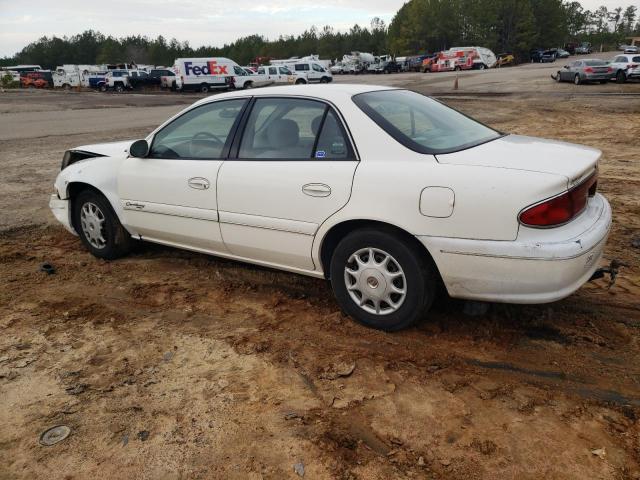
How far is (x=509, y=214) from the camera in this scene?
9.50ft

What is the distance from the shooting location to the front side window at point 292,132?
11.7 feet

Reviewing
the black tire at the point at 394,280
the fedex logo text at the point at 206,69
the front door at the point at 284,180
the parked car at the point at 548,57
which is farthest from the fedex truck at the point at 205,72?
the parked car at the point at 548,57

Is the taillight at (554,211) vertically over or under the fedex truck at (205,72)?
under

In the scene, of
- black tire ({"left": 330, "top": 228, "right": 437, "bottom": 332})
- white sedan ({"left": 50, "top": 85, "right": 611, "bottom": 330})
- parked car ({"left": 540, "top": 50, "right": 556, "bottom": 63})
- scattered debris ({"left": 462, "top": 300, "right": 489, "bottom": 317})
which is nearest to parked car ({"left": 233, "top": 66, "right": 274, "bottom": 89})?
white sedan ({"left": 50, "top": 85, "right": 611, "bottom": 330})

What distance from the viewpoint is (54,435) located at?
2711 millimetres

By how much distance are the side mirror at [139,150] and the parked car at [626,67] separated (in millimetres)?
30142

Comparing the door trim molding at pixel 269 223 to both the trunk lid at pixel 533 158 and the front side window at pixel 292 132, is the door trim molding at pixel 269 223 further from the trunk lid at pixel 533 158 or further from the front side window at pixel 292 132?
the trunk lid at pixel 533 158

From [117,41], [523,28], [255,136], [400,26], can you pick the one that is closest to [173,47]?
[117,41]

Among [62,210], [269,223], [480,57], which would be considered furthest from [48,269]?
[480,57]

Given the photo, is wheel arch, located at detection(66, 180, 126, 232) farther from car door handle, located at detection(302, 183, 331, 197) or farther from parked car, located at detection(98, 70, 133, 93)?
parked car, located at detection(98, 70, 133, 93)

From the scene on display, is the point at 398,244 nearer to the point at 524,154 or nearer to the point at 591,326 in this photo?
the point at 524,154

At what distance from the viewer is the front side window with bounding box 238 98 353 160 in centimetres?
357

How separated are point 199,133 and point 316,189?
1.41m

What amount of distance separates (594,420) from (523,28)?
89.6 m
